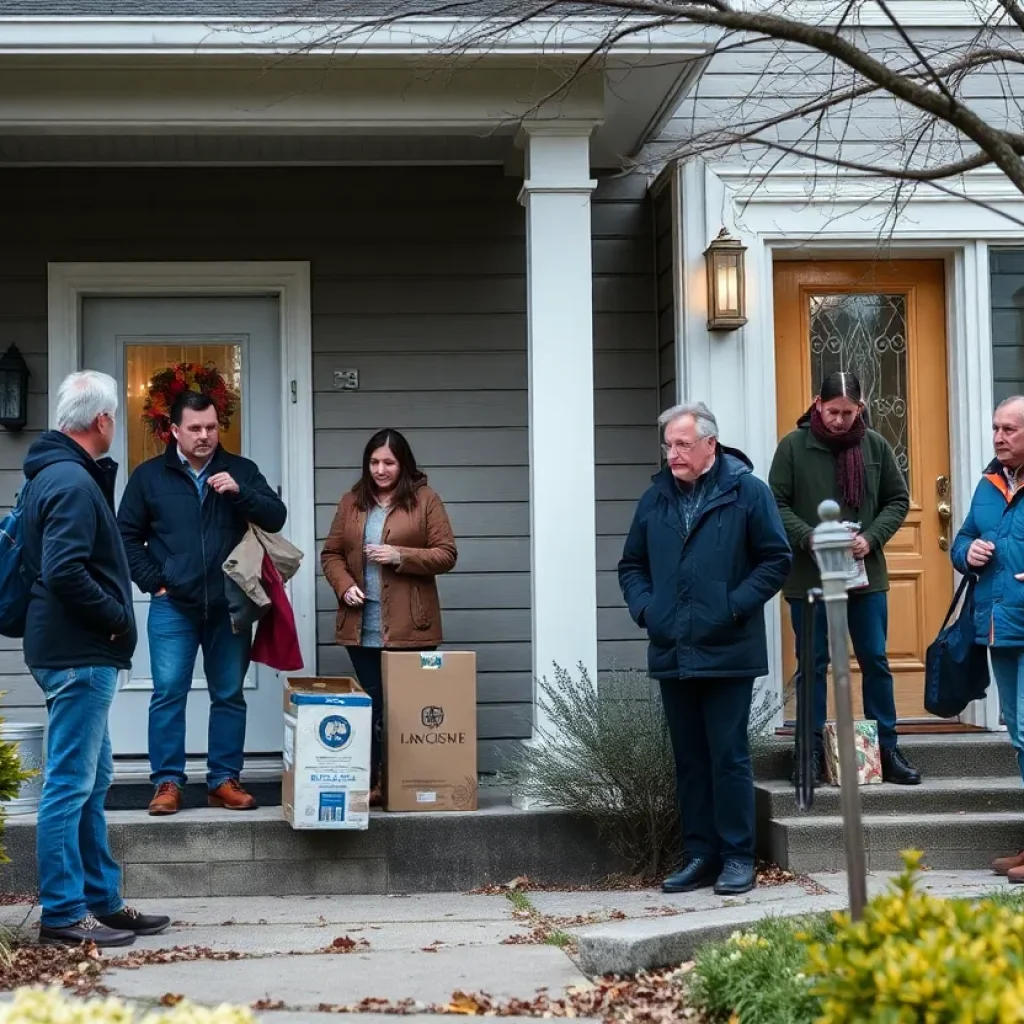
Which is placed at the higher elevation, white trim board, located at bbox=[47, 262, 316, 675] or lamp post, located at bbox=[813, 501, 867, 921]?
white trim board, located at bbox=[47, 262, 316, 675]

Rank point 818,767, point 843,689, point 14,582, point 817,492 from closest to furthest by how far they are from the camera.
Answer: point 843,689 → point 14,582 → point 818,767 → point 817,492

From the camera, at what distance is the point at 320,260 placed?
7.36 metres

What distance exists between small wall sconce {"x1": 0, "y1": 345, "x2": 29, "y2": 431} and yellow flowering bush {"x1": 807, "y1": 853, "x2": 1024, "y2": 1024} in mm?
5313

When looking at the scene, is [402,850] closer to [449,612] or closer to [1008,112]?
[449,612]

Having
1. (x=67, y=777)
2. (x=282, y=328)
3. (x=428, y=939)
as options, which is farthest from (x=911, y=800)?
(x=282, y=328)

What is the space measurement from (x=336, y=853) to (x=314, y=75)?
3.20 m

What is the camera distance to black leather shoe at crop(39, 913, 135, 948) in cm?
464

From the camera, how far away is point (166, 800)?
237 inches

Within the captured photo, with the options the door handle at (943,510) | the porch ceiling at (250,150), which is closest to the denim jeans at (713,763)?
the door handle at (943,510)

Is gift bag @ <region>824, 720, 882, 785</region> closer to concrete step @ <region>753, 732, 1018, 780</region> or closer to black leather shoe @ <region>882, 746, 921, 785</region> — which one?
black leather shoe @ <region>882, 746, 921, 785</region>

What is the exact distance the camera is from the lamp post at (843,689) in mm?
3182

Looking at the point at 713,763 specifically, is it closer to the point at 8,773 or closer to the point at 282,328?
the point at 8,773

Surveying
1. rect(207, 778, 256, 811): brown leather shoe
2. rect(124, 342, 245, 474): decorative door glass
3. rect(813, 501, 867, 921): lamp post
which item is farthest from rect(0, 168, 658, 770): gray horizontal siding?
rect(813, 501, 867, 921): lamp post

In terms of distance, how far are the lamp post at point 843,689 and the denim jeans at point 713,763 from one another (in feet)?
6.78
